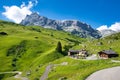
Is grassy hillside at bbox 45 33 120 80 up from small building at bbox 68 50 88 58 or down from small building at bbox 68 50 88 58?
down

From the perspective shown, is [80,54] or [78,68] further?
[80,54]

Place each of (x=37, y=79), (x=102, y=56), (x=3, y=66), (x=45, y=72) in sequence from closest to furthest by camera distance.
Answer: (x=37, y=79), (x=45, y=72), (x=102, y=56), (x=3, y=66)

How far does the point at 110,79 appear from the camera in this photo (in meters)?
51.8

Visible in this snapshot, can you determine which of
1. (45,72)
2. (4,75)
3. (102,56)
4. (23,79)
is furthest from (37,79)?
(4,75)

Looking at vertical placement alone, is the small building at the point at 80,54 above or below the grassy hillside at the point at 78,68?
above

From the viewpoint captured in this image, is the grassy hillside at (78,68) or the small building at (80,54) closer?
the grassy hillside at (78,68)

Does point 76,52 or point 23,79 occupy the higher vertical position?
point 76,52

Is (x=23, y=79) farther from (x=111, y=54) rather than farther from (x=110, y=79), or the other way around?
(x=110, y=79)

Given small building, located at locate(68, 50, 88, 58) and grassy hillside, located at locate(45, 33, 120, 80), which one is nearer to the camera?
grassy hillside, located at locate(45, 33, 120, 80)

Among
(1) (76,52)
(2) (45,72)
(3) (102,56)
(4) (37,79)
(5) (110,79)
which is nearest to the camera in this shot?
(5) (110,79)

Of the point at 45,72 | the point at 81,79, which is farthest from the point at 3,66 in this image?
the point at 81,79

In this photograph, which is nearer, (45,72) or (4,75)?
(45,72)

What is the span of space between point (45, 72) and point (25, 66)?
8094 cm

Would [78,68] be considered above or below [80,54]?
below
